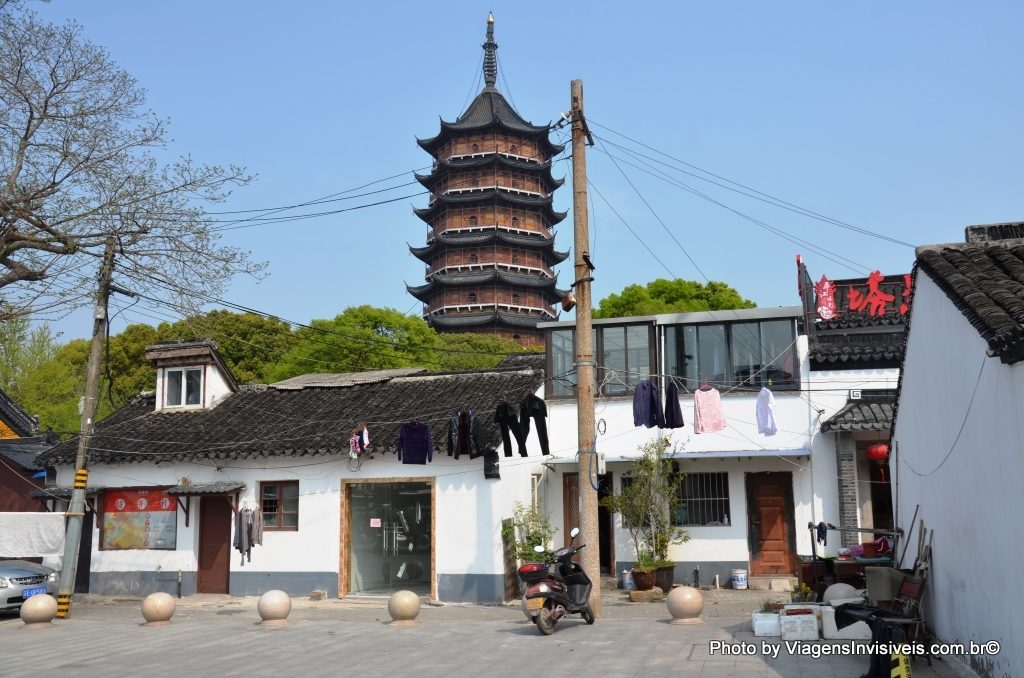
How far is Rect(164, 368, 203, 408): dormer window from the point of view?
22516 mm

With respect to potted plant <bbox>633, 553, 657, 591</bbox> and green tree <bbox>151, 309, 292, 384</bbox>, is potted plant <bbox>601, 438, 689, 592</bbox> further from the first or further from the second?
green tree <bbox>151, 309, 292, 384</bbox>

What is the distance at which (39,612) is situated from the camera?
51.0 feet

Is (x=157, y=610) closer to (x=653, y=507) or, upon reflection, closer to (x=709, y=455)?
(x=653, y=507)

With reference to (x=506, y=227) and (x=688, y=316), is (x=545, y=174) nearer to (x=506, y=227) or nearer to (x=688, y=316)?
(x=506, y=227)

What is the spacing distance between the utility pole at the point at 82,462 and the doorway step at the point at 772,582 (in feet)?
43.5

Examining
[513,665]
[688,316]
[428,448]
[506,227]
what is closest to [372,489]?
[428,448]

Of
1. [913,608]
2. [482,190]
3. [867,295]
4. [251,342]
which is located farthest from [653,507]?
[482,190]

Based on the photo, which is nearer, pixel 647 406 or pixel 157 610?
pixel 157 610

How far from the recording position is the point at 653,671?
33.2ft

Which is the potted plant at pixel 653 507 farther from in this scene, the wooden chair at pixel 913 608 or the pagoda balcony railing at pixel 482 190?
the pagoda balcony railing at pixel 482 190

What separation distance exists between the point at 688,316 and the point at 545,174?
3984 cm

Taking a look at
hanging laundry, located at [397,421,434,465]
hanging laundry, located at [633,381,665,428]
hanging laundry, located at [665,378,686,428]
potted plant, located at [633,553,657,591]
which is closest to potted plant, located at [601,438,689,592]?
potted plant, located at [633,553,657,591]

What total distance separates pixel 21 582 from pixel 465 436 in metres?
9.34

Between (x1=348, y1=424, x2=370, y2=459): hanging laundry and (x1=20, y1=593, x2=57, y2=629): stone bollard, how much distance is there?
5819 millimetres
